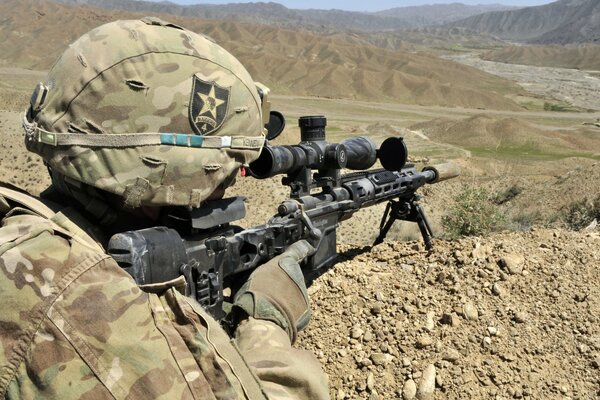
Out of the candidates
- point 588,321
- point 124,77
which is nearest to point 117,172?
point 124,77

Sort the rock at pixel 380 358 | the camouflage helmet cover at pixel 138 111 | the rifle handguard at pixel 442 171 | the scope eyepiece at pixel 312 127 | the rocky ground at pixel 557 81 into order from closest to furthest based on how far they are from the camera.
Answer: the camouflage helmet cover at pixel 138 111
the rock at pixel 380 358
the scope eyepiece at pixel 312 127
the rifle handguard at pixel 442 171
the rocky ground at pixel 557 81

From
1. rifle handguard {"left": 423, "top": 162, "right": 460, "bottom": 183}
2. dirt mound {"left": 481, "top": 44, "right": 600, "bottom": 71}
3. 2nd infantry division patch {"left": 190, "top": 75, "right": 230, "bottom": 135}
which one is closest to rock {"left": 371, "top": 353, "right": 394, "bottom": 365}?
2nd infantry division patch {"left": 190, "top": 75, "right": 230, "bottom": 135}

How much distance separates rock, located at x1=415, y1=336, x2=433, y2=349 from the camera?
12.7 ft

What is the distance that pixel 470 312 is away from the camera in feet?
13.5

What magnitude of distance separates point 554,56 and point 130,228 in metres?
118

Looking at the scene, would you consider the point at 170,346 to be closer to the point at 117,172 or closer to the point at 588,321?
the point at 117,172

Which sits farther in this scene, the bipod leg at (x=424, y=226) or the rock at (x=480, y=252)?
the bipod leg at (x=424, y=226)

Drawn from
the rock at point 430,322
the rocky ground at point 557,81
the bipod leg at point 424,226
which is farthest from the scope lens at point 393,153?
the rocky ground at point 557,81

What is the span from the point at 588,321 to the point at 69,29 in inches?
3224

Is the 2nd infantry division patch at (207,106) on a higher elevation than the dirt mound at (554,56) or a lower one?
higher

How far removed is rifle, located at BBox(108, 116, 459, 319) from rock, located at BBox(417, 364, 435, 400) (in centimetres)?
105

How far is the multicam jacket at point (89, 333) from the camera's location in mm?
1411

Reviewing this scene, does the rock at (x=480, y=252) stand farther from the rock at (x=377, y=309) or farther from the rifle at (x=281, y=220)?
the rock at (x=377, y=309)

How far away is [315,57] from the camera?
78938 mm
